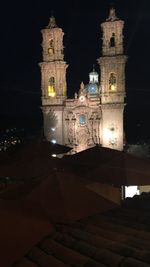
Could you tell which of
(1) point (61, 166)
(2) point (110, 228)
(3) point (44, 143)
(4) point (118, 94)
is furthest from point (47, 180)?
(4) point (118, 94)

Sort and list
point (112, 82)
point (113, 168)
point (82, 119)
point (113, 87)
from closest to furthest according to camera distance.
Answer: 1. point (113, 168)
2. point (113, 87)
3. point (112, 82)
4. point (82, 119)

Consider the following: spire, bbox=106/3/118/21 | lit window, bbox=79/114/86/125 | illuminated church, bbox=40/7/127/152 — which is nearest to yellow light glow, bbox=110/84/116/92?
illuminated church, bbox=40/7/127/152

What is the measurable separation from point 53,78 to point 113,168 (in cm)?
2809

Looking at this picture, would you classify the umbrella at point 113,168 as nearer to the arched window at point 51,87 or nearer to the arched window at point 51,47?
the arched window at point 51,87

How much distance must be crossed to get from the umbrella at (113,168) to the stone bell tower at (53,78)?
26.1 meters

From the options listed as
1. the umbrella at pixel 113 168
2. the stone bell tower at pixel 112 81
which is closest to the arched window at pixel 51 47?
the stone bell tower at pixel 112 81

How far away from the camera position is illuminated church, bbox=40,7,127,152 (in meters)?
33.9

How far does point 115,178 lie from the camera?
9.20 m

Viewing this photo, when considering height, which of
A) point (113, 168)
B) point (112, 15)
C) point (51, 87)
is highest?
point (112, 15)

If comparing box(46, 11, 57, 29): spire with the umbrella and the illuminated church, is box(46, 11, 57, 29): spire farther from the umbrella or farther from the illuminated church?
the umbrella

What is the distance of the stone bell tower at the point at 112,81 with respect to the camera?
33.7 metres

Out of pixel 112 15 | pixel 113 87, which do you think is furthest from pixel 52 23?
pixel 113 87

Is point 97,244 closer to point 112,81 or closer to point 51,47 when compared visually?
point 112,81

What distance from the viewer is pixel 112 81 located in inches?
1364
